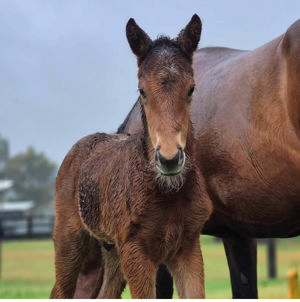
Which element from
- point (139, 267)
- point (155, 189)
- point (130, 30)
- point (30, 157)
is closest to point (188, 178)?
point (155, 189)

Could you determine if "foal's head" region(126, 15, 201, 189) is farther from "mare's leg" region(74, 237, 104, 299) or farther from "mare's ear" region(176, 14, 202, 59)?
"mare's leg" region(74, 237, 104, 299)

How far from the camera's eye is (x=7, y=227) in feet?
63.6

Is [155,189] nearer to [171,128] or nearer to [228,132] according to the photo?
[171,128]

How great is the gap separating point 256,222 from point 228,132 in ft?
2.24

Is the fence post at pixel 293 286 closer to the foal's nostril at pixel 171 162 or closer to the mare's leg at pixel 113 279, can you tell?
the mare's leg at pixel 113 279

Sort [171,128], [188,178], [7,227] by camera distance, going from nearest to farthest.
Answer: [171,128] < [188,178] < [7,227]

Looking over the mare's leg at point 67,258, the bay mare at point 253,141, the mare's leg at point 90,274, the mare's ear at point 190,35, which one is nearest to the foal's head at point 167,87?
the mare's ear at point 190,35

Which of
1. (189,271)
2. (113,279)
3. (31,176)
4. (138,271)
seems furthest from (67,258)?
(31,176)

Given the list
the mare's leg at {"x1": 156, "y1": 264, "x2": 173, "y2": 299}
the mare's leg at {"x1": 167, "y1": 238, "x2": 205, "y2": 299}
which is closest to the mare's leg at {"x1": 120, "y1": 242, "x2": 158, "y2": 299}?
the mare's leg at {"x1": 167, "y1": 238, "x2": 205, "y2": 299}

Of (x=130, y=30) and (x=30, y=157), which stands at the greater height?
(x=130, y=30)

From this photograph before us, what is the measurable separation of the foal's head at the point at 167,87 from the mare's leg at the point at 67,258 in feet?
3.63

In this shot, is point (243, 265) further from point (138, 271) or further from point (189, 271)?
point (138, 271)

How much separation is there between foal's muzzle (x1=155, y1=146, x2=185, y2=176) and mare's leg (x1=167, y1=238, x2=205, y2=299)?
1.97ft

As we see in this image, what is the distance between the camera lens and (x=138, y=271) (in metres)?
3.41
